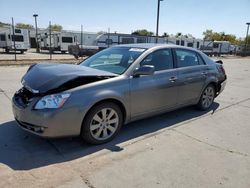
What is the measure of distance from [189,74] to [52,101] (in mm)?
2961

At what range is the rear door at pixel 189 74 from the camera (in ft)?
16.3

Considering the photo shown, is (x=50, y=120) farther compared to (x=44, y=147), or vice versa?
(x=44, y=147)

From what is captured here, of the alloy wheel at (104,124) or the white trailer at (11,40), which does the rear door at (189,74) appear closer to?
the alloy wheel at (104,124)

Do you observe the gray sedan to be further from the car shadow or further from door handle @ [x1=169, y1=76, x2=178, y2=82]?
the car shadow

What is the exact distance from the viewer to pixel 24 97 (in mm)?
3703

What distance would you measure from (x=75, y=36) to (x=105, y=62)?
92.9 ft

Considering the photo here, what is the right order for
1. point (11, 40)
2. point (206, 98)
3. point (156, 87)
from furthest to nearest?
point (11, 40) → point (206, 98) → point (156, 87)

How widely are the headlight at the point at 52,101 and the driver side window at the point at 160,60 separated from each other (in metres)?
1.55

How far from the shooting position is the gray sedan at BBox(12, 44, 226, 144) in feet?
11.1

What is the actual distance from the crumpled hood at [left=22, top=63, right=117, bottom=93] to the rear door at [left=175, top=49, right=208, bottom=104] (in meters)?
1.66

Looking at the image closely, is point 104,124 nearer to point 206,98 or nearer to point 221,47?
point 206,98

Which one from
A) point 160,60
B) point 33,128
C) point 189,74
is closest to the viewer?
point 33,128

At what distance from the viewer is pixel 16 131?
4168 mm

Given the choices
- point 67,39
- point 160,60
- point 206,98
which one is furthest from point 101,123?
point 67,39
